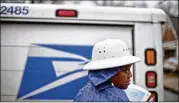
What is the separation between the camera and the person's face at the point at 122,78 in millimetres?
1948

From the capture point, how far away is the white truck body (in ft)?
12.1

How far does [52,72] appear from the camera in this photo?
145 inches

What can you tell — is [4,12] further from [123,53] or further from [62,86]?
[123,53]

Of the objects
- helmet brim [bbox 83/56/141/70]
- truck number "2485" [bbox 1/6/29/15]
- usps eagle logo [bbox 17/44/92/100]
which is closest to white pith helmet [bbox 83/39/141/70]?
helmet brim [bbox 83/56/141/70]

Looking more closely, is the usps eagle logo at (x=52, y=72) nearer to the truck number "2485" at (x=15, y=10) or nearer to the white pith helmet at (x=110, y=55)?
the truck number "2485" at (x=15, y=10)

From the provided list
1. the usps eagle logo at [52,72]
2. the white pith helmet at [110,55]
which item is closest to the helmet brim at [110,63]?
the white pith helmet at [110,55]

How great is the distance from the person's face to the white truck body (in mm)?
1716

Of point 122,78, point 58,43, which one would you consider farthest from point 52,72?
point 122,78

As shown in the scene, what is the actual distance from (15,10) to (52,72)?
807 mm

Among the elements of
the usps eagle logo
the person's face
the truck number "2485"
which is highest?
the truck number "2485"

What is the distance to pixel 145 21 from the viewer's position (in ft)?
12.8

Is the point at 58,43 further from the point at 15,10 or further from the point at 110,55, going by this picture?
the point at 110,55

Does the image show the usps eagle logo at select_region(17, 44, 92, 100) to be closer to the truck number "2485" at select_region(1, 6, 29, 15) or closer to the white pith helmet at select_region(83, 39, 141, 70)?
the truck number "2485" at select_region(1, 6, 29, 15)

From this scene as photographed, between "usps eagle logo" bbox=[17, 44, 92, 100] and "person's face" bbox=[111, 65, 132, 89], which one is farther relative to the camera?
"usps eagle logo" bbox=[17, 44, 92, 100]
